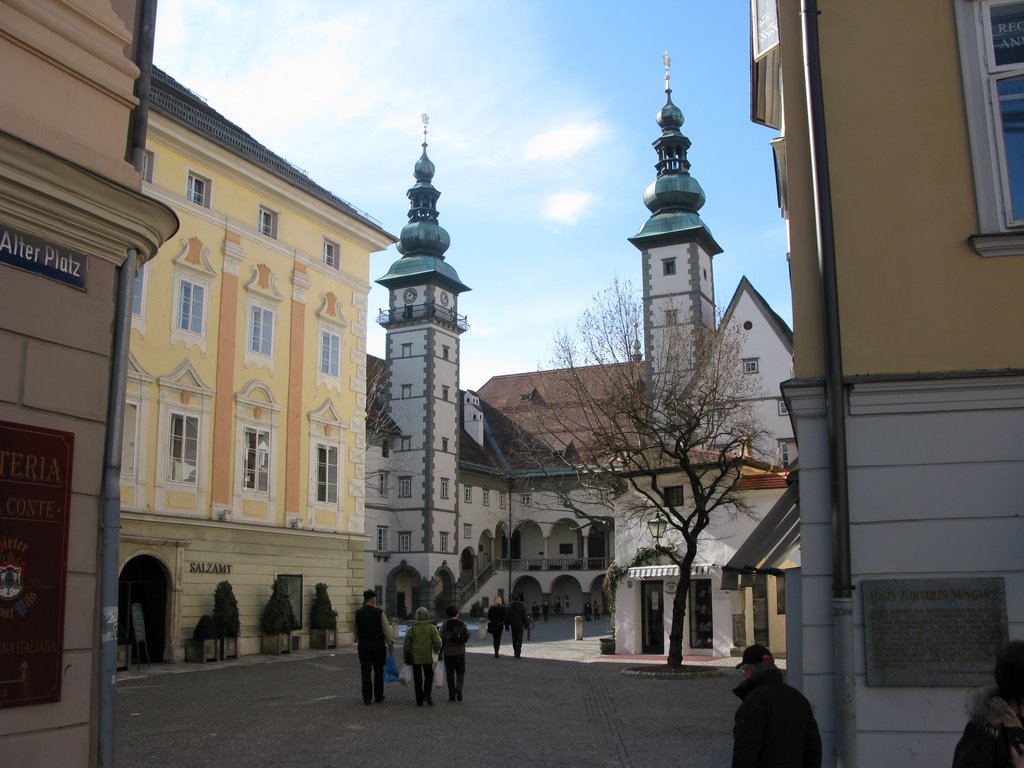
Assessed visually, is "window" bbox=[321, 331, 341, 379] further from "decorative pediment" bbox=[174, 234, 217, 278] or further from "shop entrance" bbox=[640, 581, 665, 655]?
"shop entrance" bbox=[640, 581, 665, 655]

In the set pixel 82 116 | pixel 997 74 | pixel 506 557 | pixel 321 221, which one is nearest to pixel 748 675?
pixel 997 74

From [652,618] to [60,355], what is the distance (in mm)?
28033

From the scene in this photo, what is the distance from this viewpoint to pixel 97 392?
23.8ft

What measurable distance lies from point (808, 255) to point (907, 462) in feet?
6.19

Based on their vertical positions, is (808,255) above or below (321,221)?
below

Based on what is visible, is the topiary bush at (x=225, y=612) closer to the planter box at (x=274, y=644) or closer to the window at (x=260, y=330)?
the planter box at (x=274, y=644)

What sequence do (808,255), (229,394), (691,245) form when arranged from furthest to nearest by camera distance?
(691,245) < (229,394) < (808,255)

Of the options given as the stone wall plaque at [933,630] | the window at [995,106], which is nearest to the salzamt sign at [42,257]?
the stone wall plaque at [933,630]

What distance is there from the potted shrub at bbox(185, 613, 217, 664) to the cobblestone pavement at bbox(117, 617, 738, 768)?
7.61 ft

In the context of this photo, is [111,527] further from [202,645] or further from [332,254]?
[332,254]

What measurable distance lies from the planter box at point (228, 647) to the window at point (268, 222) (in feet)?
40.1

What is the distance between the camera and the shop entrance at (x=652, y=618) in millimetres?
32625

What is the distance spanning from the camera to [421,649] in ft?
52.9

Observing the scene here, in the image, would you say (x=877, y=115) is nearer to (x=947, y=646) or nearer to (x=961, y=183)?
(x=961, y=183)
